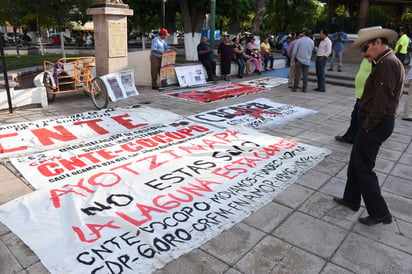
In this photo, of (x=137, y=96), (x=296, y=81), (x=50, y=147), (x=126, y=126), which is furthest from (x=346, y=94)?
(x=50, y=147)

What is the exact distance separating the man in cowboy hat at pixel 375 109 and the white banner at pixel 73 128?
4.29 meters

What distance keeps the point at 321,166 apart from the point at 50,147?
13.9ft

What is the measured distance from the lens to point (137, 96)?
373 inches

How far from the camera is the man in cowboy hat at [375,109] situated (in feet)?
9.87

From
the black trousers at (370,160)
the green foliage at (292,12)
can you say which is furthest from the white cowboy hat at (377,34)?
the green foliage at (292,12)

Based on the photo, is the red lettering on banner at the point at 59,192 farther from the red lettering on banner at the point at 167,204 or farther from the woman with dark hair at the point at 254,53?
the woman with dark hair at the point at 254,53

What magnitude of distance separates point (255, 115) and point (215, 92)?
298 cm

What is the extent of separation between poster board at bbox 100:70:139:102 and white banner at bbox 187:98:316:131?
7.21ft

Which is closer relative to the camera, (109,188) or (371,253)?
(371,253)

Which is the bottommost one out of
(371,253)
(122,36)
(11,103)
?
(371,253)

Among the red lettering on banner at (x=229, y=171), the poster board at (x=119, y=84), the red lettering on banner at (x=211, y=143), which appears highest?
the poster board at (x=119, y=84)

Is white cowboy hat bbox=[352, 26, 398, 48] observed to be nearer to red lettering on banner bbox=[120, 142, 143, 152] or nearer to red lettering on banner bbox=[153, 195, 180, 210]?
red lettering on banner bbox=[153, 195, 180, 210]

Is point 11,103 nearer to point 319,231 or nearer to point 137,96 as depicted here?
point 137,96

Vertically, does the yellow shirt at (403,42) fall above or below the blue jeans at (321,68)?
above
